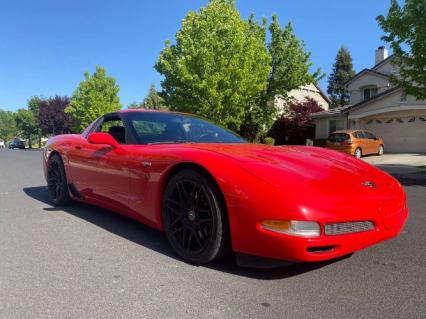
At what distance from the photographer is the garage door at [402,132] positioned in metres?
22.1

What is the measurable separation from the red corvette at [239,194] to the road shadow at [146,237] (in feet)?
0.71

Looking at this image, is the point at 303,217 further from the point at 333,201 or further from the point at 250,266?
the point at 250,266

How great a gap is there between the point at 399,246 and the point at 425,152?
20.6 meters

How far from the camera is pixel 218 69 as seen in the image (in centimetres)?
2114

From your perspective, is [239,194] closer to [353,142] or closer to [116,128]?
[116,128]

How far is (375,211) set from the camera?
9.39 feet

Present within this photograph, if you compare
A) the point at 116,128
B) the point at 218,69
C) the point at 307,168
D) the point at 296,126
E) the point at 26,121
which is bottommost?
the point at 307,168

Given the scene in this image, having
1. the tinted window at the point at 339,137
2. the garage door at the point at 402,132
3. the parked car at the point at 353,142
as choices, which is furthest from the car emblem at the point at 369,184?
the garage door at the point at 402,132

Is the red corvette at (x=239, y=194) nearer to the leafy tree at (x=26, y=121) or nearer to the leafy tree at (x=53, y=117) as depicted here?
the leafy tree at (x=53, y=117)

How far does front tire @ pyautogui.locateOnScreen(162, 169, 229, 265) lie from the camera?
9.73 ft

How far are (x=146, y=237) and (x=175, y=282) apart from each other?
1.20 m

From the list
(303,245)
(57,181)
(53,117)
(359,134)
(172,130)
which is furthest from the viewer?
(53,117)

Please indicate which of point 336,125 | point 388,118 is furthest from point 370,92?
point 388,118

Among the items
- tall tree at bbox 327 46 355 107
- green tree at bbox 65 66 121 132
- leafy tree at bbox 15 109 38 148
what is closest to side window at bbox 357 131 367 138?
green tree at bbox 65 66 121 132
